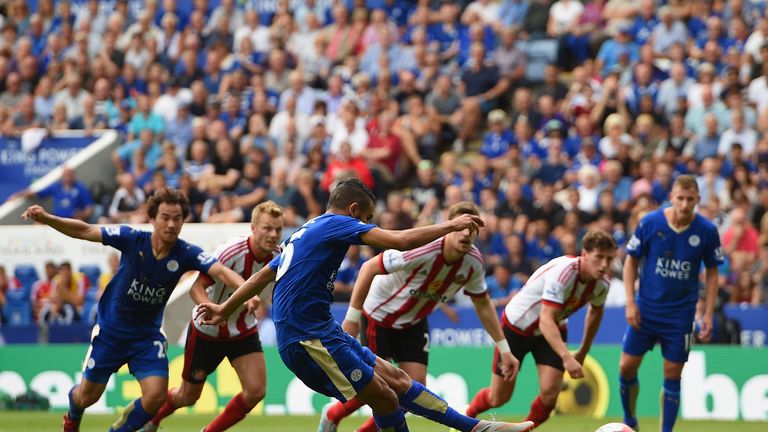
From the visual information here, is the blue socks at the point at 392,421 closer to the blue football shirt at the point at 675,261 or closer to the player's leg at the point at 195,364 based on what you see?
the player's leg at the point at 195,364

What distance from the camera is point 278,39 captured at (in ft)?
81.7

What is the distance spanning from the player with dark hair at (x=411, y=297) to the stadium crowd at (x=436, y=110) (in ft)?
19.4

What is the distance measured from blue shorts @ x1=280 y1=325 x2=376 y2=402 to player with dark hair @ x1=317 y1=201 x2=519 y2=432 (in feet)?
5.88

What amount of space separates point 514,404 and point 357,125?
677cm

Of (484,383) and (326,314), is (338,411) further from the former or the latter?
(484,383)

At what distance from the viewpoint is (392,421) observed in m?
9.20

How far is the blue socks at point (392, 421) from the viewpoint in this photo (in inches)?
362

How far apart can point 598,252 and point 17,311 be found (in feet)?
38.9

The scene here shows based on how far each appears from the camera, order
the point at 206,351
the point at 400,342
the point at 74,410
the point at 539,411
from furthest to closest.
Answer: the point at 539,411 < the point at 400,342 < the point at 206,351 < the point at 74,410

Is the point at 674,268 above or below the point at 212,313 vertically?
above

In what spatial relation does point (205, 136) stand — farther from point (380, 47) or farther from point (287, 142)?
point (380, 47)

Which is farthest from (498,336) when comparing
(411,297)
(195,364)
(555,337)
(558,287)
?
(195,364)

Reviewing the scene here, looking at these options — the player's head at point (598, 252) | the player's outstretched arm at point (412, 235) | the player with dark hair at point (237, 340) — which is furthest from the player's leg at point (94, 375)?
the player's head at point (598, 252)

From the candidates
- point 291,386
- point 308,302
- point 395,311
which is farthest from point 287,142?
point 308,302
